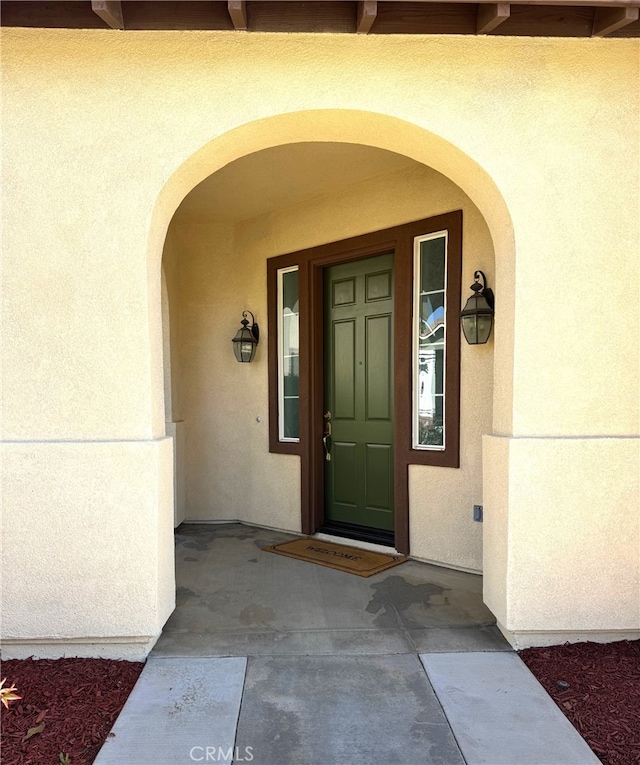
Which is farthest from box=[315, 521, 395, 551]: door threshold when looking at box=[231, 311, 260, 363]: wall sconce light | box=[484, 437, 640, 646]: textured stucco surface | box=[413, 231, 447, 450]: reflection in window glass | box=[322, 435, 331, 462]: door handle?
box=[231, 311, 260, 363]: wall sconce light

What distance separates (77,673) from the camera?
8.14 feet

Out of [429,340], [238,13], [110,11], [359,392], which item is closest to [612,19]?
[238,13]

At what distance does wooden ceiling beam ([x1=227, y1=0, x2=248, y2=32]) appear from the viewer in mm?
2282

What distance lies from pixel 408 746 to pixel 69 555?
1836mm

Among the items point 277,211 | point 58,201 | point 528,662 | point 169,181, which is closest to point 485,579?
point 528,662

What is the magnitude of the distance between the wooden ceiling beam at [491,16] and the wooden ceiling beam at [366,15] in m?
0.54

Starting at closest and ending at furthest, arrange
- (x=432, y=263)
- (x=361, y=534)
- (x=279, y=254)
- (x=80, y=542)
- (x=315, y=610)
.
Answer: (x=80, y=542) → (x=315, y=610) → (x=432, y=263) → (x=361, y=534) → (x=279, y=254)

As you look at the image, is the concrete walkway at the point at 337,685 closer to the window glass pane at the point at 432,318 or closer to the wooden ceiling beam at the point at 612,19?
the window glass pane at the point at 432,318

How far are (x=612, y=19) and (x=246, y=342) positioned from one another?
3588 mm

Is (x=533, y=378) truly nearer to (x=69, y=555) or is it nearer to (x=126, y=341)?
(x=126, y=341)

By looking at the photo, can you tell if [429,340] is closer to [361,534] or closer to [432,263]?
[432,263]

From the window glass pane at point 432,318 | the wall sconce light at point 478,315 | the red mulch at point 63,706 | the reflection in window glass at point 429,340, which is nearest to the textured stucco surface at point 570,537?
the wall sconce light at point 478,315

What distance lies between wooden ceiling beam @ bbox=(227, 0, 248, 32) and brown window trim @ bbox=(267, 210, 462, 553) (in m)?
2.00

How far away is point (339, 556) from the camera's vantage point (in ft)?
13.5
